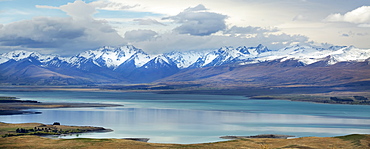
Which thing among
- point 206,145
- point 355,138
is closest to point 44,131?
point 206,145

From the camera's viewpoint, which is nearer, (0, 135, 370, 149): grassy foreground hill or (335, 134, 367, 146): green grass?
(0, 135, 370, 149): grassy foreground hill

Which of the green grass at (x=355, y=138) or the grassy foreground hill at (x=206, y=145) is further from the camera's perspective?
the green grass at (x=355, y=138)

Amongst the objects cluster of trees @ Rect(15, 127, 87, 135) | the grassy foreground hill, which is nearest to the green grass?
the grassy foreground hill

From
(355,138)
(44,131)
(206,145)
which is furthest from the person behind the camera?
(44,131)

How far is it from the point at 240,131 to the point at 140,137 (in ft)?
76.5

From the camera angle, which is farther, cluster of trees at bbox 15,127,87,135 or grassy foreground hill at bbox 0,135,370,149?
cluster of trees at bbox 15,127,87,135

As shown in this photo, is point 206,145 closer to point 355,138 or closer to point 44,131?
point 355,138

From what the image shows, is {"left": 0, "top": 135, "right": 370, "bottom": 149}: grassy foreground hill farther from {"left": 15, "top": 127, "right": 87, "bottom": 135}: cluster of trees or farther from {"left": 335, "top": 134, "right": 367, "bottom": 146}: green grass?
{"left": 15, "top": 127, "right": 87, "bottom": 135}: cluster of trees

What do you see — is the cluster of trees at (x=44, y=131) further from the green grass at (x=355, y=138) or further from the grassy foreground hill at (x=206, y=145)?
the green grass at (x=355, y=138)

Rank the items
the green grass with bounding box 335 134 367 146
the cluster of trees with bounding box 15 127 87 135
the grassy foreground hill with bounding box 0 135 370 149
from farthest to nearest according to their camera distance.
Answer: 1. the cluster of trees with bounding box 15 127 87 135
2. the green grass with bounding box 335 134 367 146
3. the grassy foreground hill with bounding box 0 135 370 149

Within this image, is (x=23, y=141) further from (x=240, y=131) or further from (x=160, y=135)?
(x=240, y=131)

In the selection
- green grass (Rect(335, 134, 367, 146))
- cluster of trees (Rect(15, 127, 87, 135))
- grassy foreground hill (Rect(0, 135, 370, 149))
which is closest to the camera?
grassy foreground hill (Rect(0, 135, 370, 149))

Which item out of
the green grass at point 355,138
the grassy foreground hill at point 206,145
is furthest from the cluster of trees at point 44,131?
the green grass at point 355,138

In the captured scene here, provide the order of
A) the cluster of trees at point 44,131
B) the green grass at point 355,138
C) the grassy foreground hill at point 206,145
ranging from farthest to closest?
the cluster of trees at point 44,131 < the green grass at point 355,138 < the grassy foreground hill at point 206,145
